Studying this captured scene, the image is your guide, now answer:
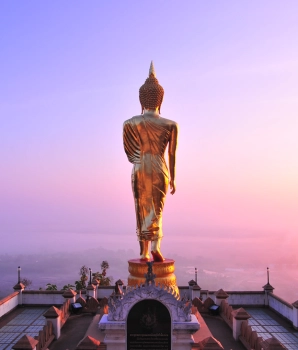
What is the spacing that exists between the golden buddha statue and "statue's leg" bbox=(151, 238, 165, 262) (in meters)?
0.01

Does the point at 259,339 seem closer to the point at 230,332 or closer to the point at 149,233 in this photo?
the point at 230,332

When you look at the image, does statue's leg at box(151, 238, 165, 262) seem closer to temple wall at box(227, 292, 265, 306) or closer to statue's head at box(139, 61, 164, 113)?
statue's head at box(139, 61, 164, 113)

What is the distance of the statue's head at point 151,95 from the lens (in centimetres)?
1303

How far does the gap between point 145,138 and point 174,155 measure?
1129mm

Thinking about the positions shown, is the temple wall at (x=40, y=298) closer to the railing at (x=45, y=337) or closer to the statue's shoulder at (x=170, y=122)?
the railing at (x=45, y=337)

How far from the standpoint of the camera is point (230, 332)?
12.9 m

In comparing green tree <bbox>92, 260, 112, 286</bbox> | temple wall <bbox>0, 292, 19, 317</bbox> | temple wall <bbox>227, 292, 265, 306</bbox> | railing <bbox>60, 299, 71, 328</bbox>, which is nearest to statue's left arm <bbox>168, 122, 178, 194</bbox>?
railing <bbox>60, 299, 71, 328</bbox>

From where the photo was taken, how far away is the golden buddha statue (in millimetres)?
12773

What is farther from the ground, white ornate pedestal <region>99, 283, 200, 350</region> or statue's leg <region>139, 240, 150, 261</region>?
statue's leg <region>139, 240, 150, 261</region>

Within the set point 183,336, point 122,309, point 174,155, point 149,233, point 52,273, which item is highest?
point 174,155

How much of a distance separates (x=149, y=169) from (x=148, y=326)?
5186 millimetres

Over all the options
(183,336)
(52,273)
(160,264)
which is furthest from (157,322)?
(52,273)

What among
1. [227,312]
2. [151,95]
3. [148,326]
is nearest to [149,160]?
[151,95]

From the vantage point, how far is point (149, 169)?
12.8 metres
